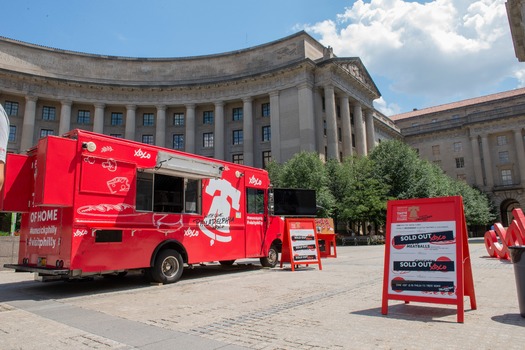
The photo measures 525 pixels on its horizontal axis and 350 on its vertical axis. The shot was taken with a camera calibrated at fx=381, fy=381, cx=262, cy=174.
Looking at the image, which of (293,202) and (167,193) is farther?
(293,202)

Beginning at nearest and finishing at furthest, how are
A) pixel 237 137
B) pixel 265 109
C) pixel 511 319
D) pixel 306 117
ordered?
pixel 511 319 → pixel 306 117 → pixel 265 109 → pixel 237 137

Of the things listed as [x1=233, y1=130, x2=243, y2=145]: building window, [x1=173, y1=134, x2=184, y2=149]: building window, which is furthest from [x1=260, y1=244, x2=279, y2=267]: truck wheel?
[x1=173, y1=134, x2=184, y2=149]: building window

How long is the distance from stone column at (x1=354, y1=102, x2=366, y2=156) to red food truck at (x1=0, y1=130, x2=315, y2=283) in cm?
4443

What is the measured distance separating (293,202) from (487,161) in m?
63.9

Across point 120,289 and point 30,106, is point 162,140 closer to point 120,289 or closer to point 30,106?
point 30,106

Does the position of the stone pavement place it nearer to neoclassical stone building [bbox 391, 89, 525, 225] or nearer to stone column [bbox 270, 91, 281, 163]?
stone column [bbox 270, 91, 281, 163]

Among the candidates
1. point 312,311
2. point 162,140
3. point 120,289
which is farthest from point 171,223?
point 162,140

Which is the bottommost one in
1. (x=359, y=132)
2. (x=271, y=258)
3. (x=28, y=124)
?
(x=271, y=258)

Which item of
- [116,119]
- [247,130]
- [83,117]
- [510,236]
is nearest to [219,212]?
[510,236]

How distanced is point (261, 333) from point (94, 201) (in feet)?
19.3

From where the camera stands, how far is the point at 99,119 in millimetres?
53594

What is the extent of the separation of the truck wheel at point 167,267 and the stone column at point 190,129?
145 ft

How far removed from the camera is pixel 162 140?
54.6m

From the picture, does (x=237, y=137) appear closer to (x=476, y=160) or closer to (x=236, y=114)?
(x=236, y=114)
